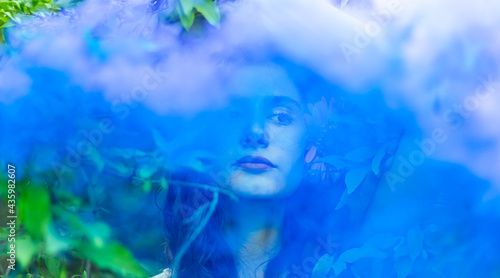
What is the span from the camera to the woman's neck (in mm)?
1023

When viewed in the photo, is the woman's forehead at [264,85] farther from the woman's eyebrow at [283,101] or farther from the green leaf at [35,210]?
the green leaf at [35,210]

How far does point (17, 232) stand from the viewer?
875 millimetres

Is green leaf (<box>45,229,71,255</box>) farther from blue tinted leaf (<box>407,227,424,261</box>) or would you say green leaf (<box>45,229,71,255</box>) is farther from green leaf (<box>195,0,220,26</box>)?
blue tinted leaf (<box>407,227,424,261</box>)

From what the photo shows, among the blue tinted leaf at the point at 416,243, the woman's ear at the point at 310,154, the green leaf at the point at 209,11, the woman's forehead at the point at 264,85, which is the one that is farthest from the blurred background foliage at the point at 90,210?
the blue tinted leaf at the point at 416,243

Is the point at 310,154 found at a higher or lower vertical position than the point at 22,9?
lower

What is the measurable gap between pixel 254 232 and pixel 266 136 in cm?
20

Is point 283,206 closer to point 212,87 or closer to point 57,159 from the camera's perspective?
point 212,87

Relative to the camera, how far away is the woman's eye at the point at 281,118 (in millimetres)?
968

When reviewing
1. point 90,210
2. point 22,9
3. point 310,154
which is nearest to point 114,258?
point 90,210

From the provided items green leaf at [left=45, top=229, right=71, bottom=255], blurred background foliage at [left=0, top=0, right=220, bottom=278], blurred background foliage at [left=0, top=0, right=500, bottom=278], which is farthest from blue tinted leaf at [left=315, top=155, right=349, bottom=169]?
green leaf at [left=45, top=229, right=71, bottom=255]

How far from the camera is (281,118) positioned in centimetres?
97

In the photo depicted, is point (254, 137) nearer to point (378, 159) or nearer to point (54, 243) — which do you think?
point (378, 159)

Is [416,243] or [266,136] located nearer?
[416,243]

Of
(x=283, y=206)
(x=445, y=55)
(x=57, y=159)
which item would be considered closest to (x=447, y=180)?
(x=445, y=55)
